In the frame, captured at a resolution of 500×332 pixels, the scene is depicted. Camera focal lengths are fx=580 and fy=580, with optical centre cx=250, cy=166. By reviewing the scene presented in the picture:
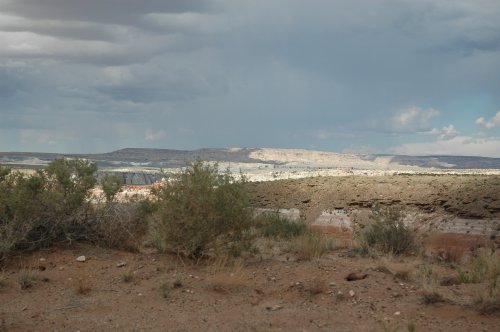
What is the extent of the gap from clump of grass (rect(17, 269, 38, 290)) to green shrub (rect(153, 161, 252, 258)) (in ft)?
10.8

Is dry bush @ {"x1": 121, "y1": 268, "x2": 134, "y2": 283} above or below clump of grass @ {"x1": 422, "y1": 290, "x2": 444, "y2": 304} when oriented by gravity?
below

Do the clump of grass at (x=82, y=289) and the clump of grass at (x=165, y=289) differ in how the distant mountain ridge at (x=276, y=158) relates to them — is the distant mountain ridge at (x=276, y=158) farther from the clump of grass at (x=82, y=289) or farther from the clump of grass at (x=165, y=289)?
the clump of grass at (x=165, y=289)

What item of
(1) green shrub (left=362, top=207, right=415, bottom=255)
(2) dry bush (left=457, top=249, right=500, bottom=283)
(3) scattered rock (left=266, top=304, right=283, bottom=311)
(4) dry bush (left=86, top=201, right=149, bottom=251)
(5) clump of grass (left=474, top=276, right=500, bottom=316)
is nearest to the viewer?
Result: (5) clump of grass (left=474, top=276, right=500, bottom=316)

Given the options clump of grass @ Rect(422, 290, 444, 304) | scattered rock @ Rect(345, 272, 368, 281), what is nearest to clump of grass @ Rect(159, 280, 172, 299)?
scattered rock @ Rect(345, 272, 368, 281)

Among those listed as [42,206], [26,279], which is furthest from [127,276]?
[42,206]

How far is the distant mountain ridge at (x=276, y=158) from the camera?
532 ft

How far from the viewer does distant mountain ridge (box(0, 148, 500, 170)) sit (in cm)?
16212

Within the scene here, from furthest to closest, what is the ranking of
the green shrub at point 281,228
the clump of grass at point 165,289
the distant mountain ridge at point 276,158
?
the distant mountain ridge at point 276,158 < the green shrub at point 281,228 < the clump of grass at point 165,289

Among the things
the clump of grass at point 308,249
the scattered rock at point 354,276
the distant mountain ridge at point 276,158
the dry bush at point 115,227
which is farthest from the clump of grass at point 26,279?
the distant mountain ridge at point 276,158

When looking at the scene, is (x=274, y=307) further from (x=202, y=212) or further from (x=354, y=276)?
(x=202, y=212)

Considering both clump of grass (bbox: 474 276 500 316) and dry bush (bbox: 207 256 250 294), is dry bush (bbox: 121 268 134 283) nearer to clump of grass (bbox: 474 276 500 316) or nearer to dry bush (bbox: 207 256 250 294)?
dry bush (bbox: 207 256 250 294)

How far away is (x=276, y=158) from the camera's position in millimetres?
190750

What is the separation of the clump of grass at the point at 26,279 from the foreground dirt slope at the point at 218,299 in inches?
5.5

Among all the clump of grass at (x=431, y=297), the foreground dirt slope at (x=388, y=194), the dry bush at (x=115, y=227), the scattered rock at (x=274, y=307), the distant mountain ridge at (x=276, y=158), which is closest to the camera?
the clump of grass at (x=431, y=297)
